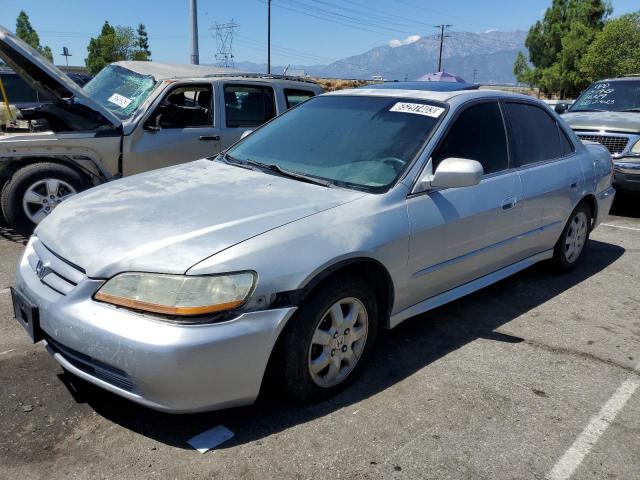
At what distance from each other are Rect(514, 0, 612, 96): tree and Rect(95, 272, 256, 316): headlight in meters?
39.0

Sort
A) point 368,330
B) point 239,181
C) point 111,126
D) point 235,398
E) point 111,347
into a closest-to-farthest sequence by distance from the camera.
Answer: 1. point 111,347
2. point 235,398
3. point 368,330
4. point 239,181
5. point 111,126

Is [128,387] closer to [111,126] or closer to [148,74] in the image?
[111,126]

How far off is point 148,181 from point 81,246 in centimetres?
95

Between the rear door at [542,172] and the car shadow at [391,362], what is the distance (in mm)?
437

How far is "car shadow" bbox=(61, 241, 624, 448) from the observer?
2.71 m

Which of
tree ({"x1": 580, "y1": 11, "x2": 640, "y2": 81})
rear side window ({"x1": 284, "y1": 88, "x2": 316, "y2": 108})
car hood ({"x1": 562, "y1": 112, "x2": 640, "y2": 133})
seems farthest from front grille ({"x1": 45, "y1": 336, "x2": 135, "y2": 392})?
tree ({"x1": 580, "y1": 11, "x2": 640, "y2": 81})

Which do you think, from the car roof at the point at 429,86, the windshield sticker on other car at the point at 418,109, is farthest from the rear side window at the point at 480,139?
the car roof at the point at 429,86

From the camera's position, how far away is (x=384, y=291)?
3.16 metres

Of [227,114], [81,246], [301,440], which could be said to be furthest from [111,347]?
[227,114]

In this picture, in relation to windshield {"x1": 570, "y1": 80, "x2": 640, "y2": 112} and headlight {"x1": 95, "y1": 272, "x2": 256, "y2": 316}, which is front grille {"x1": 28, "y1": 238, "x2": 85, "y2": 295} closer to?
headlight {"x1": 95, "y1": 272, "x2": 256, "y2": 316}

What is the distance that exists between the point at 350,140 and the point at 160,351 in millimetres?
1902

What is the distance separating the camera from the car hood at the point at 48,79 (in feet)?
16.8

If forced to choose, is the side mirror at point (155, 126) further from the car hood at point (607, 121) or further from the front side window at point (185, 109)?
the car hood at point (607, 121)

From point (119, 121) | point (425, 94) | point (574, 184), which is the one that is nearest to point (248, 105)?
point (119, 121)
